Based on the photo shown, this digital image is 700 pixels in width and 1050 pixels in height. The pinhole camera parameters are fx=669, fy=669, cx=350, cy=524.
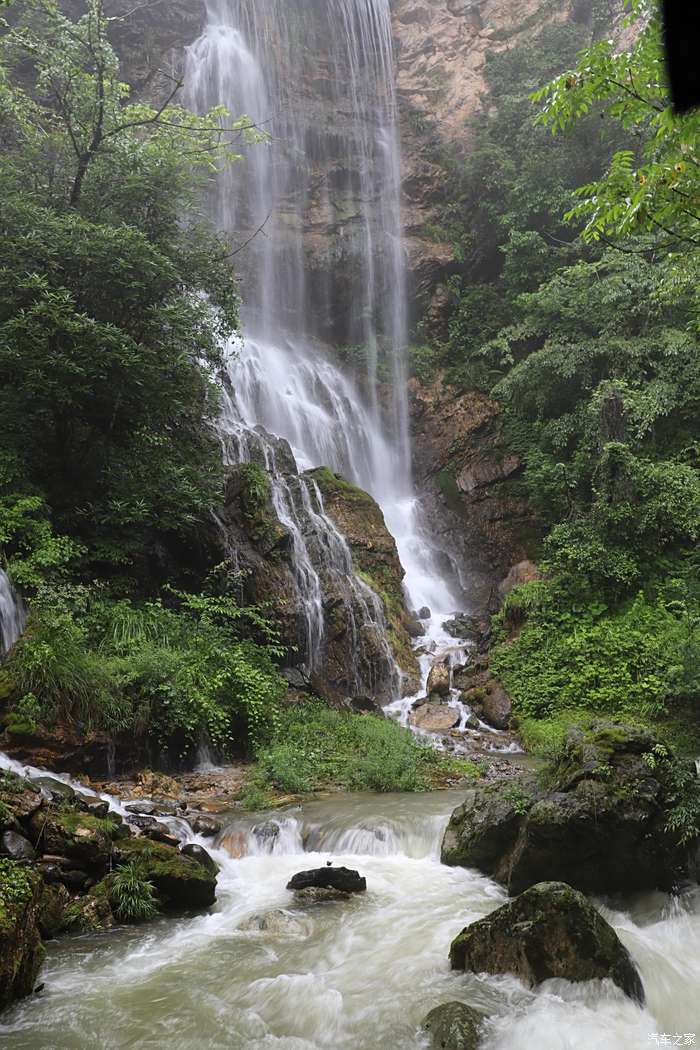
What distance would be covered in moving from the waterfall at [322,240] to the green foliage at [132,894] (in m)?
10.3

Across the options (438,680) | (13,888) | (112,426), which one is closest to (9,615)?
(112,426)

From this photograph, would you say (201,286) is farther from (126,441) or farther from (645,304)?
(645,304)

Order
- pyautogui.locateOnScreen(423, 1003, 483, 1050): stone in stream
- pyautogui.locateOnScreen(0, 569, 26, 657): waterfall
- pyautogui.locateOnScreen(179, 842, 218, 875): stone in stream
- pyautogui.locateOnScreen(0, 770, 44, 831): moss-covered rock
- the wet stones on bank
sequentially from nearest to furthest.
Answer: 1. pyautogui.locateOnScreen(423, 1003, 483, 1050): stone in stream
2. the wet stones on bank
3. pyautogui.locateOnScreen(0, 770, 44, 831): moss-covered rock
4. pyautogui.locateOnScreen(179, 842, 218, 875): stone in stream
5. pyautogui.locateOnScreen(0, 569, 26, 657): waterfall

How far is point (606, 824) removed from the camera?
5.20 m

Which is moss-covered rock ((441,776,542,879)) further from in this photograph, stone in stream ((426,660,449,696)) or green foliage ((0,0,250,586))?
stone in stream ((426,660,449,696))

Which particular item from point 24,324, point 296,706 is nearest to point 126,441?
point 24,324

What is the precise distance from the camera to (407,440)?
2186 cm

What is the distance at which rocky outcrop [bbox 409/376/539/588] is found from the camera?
1786 cm

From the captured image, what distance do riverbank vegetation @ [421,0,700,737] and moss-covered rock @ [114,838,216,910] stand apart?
5754mm

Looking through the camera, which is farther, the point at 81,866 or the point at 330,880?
the point at 330,880

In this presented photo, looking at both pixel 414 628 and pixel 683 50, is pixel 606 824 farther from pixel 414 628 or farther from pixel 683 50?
pixel 414 628

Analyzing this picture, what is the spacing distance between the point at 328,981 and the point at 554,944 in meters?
1.51

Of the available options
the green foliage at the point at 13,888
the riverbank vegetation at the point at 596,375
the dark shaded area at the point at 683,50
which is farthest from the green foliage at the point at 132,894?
the dark shaded area at the point at 683,50

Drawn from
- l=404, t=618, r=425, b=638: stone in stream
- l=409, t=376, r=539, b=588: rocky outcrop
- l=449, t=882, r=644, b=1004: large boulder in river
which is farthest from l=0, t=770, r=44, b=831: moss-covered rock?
l=409, t=376, r=539, b=588: rocky outcrop
